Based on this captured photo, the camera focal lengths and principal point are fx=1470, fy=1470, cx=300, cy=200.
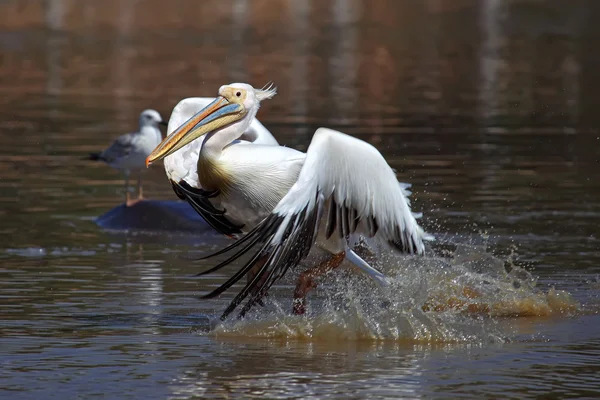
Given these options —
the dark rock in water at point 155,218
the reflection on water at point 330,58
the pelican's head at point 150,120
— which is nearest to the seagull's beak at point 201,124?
the dark rock in water at point 155,218

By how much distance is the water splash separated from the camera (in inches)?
318

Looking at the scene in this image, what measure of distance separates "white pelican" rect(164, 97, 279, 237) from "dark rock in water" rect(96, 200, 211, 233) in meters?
2.78

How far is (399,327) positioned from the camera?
26.5 feet

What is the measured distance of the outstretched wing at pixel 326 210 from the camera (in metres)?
7.63

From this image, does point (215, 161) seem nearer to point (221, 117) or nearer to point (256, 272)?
point (221, 117)

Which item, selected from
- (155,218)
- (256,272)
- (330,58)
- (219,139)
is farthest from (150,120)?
(330,58)

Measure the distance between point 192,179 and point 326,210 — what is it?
3.35ft

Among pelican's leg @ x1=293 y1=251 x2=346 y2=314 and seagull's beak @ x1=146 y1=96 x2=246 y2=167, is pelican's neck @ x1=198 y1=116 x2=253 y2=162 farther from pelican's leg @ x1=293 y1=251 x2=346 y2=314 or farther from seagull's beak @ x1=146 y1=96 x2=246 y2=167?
pelican's leg @ x1=293 y1=251 x2=346 y2=314

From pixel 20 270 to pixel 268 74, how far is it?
18.5 meters

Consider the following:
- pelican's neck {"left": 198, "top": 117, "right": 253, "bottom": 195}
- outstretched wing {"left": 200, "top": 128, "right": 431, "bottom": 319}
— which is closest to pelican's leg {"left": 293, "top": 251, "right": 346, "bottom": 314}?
outstretched wing {"left": 200, "top": 128, "right": 431, "bottom": 319}

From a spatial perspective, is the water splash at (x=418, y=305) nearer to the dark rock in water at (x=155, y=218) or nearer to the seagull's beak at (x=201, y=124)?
the seagull's beak at (x=201, y=124)

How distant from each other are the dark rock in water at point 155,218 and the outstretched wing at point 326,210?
3662 mm

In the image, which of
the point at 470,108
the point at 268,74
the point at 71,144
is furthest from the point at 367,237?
the point at 268,74

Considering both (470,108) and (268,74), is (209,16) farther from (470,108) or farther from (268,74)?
(470,108)
